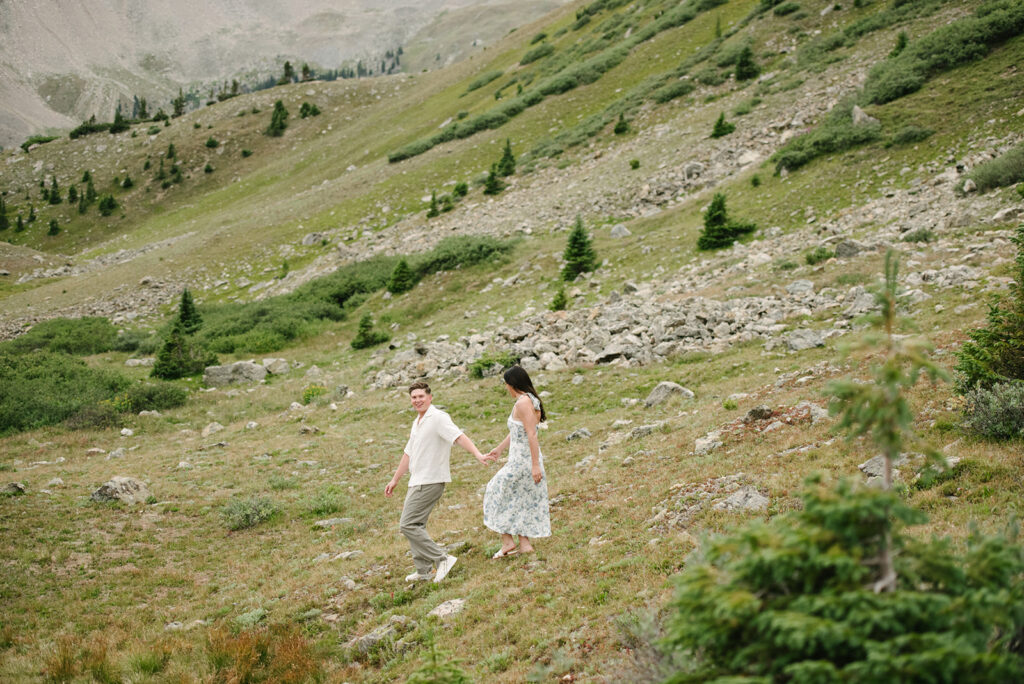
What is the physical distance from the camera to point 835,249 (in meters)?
17.1

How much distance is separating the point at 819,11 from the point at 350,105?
2761 inches

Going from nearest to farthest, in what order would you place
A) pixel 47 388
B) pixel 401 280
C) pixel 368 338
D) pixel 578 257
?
pixel 47 388
pixel 578 257
pixel 368 338
pixel 401 280

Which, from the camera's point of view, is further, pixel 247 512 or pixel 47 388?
pixel 47 388

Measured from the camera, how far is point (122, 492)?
1163cm

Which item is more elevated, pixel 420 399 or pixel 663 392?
pixel 420 399

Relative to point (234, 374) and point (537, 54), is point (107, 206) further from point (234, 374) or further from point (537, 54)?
point (234, 374)

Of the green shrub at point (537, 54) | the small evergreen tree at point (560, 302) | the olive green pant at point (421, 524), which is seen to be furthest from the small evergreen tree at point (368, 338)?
the green shrub at point (537, 54)

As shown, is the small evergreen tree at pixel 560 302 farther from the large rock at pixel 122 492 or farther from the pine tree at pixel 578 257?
the large rock at pixel 122 492


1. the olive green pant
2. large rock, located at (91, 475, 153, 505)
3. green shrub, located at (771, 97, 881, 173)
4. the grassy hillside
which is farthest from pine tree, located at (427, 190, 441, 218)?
the olive green pant

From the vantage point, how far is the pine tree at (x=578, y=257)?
23906mm

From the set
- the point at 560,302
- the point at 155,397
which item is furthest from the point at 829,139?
the point at 155,397

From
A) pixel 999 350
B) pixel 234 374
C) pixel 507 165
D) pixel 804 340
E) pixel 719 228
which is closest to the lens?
pixel 999 350

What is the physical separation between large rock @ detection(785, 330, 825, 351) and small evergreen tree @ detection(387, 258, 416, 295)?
20785 millimetres

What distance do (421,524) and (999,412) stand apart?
25.1 ft
